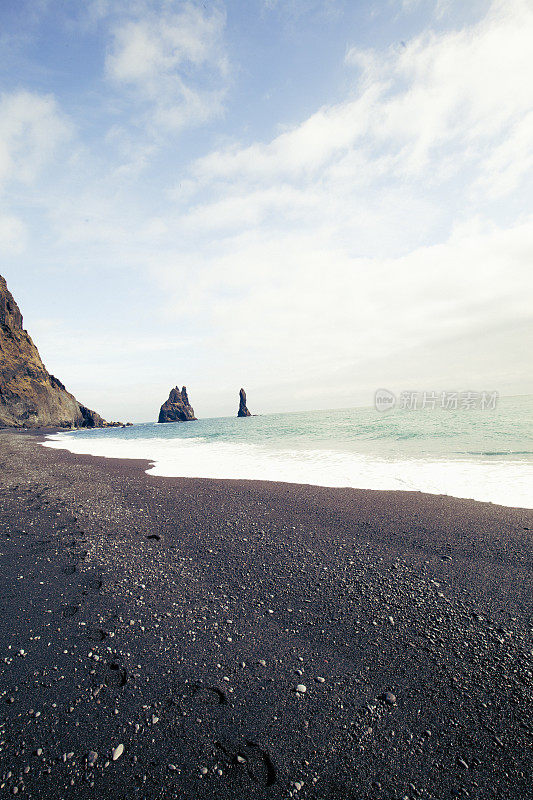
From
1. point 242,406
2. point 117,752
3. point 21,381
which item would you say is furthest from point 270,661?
point 242,406

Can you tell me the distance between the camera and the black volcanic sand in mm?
2246

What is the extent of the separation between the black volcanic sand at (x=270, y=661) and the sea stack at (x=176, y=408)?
454 feet

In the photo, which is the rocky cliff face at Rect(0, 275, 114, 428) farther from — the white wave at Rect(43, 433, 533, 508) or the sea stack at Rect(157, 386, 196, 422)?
the white wave at Rect(43, 433, 533, 508)

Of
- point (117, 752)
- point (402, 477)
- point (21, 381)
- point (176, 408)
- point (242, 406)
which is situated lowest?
point (117, 752)

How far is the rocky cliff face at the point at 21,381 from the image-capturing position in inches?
2579

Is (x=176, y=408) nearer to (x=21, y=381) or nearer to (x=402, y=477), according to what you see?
(x=21, y=381)

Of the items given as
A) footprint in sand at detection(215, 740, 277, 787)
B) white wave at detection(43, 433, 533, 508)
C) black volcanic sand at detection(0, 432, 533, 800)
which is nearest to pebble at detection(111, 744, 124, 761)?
black volcanic sand at detection(0, 432, 533, 800)

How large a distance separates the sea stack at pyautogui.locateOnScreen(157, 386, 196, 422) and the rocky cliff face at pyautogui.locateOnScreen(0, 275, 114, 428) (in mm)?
57984

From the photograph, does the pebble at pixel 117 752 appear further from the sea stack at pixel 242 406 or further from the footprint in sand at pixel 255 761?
the sea stack at pixel 242 406

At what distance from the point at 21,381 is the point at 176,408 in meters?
72.3

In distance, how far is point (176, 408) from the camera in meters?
140

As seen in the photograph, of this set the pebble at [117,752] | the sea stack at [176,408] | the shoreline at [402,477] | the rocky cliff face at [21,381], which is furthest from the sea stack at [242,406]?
the pebble at [117,752]

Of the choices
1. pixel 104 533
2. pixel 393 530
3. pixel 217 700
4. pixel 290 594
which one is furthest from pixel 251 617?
pixel 104 533

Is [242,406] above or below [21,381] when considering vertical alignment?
below
